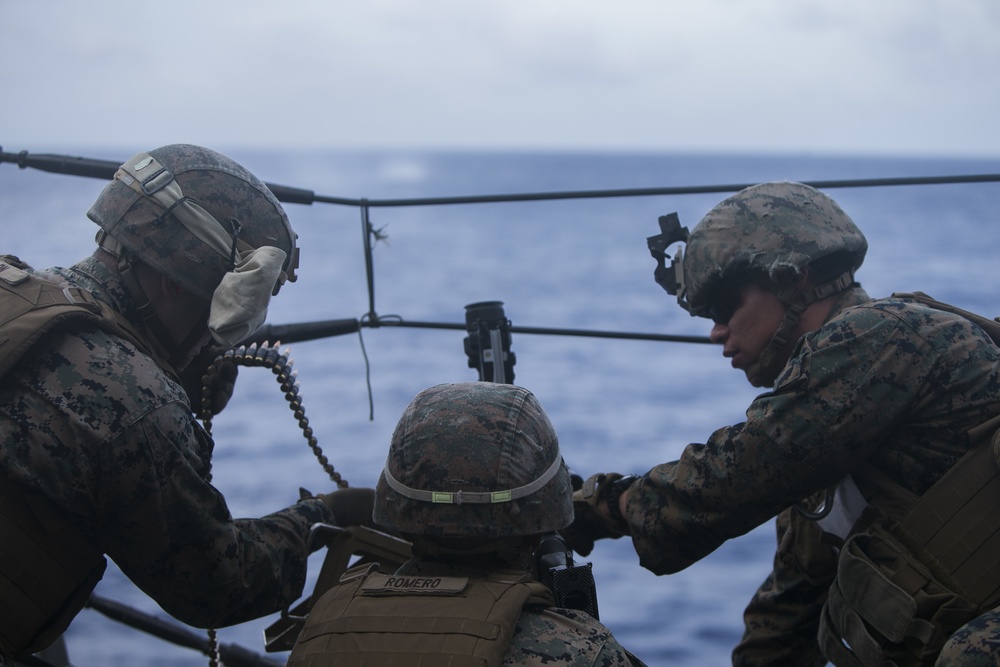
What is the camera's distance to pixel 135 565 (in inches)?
101

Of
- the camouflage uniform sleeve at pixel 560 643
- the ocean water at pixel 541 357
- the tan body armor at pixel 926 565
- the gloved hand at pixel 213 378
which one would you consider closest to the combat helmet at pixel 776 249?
the tan body armor at pixel 926 565

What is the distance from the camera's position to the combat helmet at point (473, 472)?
2.33 metres

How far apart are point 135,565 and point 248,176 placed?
93 centimetres

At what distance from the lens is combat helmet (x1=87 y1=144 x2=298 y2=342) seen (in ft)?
8.80

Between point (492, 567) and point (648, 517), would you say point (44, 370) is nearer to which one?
point (492, 567)

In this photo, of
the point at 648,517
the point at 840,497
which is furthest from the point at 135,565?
the point at 840,497

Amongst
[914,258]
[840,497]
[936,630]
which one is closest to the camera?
[936,630]

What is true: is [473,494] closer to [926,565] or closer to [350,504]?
[350,504]

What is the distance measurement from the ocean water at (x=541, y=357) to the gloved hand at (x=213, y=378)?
2.65ft

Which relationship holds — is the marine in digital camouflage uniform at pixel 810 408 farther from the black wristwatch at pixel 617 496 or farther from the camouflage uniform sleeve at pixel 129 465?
the camouflage uniform sleeve at pixel 129 465

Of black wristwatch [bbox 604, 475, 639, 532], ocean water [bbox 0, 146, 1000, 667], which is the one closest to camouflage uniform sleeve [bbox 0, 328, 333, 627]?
black wristwatch [bbox 604, 475, 639, 532]

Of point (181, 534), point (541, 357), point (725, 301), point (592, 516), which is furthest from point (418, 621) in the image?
point (541, 357)

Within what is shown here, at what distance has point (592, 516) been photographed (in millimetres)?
3121

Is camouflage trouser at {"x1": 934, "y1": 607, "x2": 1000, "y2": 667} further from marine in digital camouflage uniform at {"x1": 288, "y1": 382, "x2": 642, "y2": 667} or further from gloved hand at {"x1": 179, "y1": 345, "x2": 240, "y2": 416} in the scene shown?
gloved hand at {"x1": 179, "y1": 345, "x2": 240, "y2": 416}
